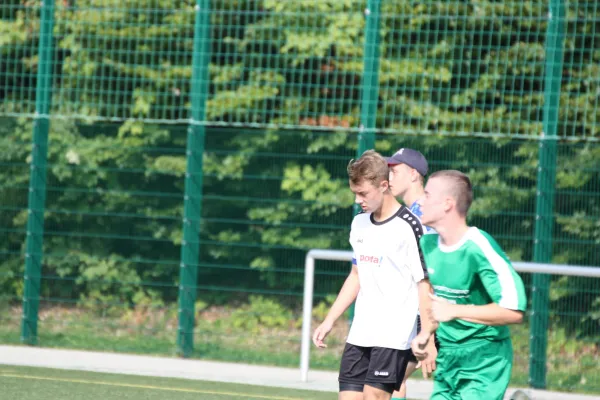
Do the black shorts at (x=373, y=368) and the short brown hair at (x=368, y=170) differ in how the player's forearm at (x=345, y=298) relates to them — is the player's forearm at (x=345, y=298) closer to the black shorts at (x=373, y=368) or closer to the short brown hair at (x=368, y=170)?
the black shorts at (x=373, y=368)

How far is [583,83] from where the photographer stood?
9.73 metres

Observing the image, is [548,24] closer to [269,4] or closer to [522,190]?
[522,190]

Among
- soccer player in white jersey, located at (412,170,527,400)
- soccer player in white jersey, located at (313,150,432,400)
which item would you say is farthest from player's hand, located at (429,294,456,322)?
soccer player in white jersey, located at (313,150,432,400)

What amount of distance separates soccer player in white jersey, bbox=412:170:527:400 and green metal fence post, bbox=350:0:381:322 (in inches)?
214

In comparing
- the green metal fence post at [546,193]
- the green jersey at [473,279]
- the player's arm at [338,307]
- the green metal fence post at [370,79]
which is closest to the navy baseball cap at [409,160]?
the player's arm at [338,307]

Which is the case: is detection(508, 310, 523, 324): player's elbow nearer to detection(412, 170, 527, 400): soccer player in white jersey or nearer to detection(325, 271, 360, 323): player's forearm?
detection(412, 170, 527, 400): soccer player in white jersey

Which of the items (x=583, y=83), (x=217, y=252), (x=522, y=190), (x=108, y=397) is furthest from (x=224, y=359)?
(x=583, y=83)

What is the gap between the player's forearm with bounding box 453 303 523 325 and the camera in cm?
432

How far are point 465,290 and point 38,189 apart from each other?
7.25 meters

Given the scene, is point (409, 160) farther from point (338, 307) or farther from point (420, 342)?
point (420, 342)

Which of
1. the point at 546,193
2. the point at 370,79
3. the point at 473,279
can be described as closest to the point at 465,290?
the point at 473,279

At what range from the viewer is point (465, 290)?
14.8 feet

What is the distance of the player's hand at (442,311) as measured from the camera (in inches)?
166

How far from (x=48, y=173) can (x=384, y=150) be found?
3.53m
